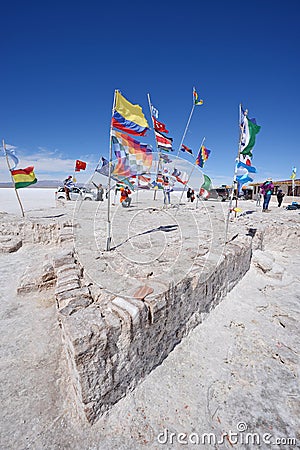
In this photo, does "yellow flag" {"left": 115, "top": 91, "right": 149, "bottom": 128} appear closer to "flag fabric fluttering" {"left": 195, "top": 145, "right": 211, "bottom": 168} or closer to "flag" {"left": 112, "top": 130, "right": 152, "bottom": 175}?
"flag" {"left": 112, "top": 130, "right": 152, "bottom": 175}

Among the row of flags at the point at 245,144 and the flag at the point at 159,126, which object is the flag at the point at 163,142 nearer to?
the flag at the point at 159,126

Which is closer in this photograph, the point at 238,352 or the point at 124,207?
the point at 238,352

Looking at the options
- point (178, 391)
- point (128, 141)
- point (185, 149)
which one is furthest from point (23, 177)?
point (178, 391)

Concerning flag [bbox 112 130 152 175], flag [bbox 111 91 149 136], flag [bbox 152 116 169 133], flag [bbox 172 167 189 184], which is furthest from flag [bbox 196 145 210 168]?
flag [bbox 111 91 149 136]

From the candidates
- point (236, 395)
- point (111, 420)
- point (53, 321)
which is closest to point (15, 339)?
point (53, 321)

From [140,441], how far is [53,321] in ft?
7.90

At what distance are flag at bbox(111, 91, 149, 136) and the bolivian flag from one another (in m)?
6.62

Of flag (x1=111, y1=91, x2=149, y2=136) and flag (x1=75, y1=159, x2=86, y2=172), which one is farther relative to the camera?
flag (x1=75, y1=159, x2=86, y2=172)

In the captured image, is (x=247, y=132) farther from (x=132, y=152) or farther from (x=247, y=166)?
(x=132, y=152)

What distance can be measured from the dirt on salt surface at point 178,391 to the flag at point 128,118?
14.9 ft

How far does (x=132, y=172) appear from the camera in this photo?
6371 millimetres

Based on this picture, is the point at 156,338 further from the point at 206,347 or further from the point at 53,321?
the point at 53,321

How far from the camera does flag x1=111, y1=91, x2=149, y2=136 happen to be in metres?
5.35

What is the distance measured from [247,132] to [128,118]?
3.59 meters
